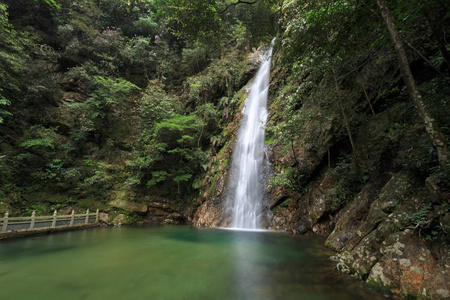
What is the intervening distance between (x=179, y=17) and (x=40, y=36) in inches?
858

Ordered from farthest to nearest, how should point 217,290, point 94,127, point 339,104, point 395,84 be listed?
point 94,127 < point 339,104 < point 395,84 < point 217,290

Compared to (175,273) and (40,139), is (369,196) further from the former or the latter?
(40,139)

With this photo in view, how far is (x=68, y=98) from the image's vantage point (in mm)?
17031

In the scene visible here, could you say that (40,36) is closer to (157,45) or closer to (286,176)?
(157,45)

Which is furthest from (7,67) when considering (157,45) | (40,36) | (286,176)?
(286,176)

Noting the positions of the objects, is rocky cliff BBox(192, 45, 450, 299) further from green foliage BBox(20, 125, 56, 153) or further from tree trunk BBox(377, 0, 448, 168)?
green foliage BBox(20, 125, 56, 153)

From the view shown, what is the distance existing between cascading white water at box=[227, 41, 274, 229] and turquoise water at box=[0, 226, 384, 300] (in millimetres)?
4434

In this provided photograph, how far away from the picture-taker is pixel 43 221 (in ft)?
32.1

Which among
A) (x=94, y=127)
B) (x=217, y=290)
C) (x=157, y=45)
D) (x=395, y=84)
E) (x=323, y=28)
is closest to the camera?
(x=217, y=290)

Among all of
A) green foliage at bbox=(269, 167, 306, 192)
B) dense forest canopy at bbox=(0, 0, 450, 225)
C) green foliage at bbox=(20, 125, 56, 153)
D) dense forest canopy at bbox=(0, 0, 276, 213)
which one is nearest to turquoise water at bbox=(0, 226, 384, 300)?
green foliage at bbox=(269, 167, 306, 192)

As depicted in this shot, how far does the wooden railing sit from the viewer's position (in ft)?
27.5

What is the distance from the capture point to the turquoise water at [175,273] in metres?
3.40

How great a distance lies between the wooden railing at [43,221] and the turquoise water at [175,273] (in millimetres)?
2095

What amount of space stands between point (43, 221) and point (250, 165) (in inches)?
474
